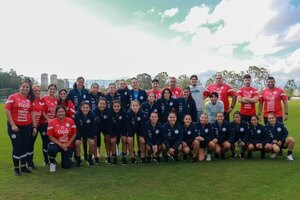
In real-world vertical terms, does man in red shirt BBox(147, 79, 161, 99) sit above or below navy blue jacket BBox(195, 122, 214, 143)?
above

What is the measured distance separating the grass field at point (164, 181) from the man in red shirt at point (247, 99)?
5.15 feet

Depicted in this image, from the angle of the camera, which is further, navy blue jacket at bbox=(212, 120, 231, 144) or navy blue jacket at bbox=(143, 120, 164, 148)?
navy blue jacket at bbox=(212, 120, 231, 144)

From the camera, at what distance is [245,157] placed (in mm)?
7863

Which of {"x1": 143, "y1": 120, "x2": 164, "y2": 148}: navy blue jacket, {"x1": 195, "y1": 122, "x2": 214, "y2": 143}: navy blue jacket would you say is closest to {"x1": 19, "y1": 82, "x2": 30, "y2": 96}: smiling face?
{"x1": 143, "y1": 120, "x2": 164, "y2": 148}: navy blue jacket

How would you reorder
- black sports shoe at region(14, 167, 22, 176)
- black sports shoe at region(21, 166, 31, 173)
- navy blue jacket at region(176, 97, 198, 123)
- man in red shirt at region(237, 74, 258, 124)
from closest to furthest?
black sports shoe at region(14, 167, 22, 176) → black sports shoe at region(21, 166, 31, 173) → navy blue jacket at region(176, 97, 198, 123) → man in red shirt at region(237, 74, 258, 124)

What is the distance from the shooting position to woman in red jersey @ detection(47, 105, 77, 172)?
684 cm

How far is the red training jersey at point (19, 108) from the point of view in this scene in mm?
6363

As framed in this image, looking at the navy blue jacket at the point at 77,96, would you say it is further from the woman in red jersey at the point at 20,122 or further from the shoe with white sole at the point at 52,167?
the shoe with white sole at the point at 52,167

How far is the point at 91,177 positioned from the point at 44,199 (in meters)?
1.34

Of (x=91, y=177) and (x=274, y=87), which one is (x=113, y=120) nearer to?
(x=91, y=177)

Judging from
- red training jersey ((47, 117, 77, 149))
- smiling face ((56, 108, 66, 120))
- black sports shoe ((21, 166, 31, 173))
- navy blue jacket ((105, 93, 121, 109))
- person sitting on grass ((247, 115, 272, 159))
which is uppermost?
navy blue jacket ((105, 93, 121, 109))

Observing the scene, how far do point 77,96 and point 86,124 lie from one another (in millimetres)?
1216

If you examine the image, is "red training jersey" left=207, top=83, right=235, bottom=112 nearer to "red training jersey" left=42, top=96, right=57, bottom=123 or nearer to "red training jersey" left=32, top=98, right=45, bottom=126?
"red training jersey" left=42, top=96, right=57, bottom=123

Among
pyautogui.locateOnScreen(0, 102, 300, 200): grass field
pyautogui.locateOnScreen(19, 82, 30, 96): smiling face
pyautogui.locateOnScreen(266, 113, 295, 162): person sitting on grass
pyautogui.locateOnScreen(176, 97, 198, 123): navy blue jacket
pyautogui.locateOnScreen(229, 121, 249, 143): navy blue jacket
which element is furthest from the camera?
pyautogui.locateOnScreen(176, 97, 198, 123): navy blue jacket
